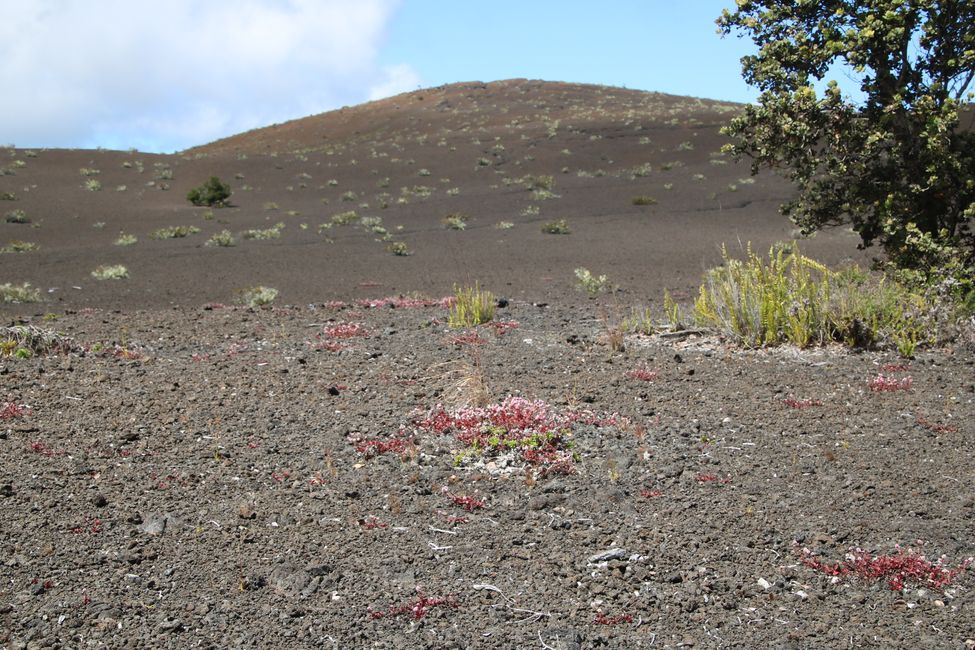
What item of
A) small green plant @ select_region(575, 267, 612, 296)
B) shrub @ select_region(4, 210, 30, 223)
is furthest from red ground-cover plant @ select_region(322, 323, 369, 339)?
shrub @ select_region(4, 210, 30, 223)

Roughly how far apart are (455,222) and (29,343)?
1966 centimetres

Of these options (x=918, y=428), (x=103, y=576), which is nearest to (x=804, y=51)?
(x=918, y=428)

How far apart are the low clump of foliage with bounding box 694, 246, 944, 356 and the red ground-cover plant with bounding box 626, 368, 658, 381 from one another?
161cm

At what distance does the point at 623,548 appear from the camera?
4699 millimetres

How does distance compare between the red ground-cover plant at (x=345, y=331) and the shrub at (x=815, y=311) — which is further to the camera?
the red ground-cover plant at (x=345, y=331)

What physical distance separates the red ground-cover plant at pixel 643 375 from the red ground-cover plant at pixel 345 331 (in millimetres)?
3715

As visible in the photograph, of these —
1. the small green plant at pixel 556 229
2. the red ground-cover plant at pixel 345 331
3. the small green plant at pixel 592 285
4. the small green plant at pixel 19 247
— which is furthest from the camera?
the small green plant at pixel 556 229

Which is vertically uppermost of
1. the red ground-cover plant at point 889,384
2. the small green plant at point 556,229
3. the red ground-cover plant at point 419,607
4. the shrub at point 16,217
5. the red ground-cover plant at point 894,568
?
the shrub at point 16,217

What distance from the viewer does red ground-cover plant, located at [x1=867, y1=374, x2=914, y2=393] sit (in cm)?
730

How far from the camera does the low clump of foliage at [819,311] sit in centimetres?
877

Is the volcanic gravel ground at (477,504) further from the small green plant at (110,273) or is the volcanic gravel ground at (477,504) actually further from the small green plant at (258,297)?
the small green plant at (110,273)

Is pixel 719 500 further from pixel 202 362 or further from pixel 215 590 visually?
pixel 202 362

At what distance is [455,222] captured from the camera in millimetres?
27766

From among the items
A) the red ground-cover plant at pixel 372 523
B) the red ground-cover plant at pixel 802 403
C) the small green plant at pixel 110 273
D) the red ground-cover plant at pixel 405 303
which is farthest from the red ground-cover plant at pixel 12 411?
the small green plant at pixel 110 273
